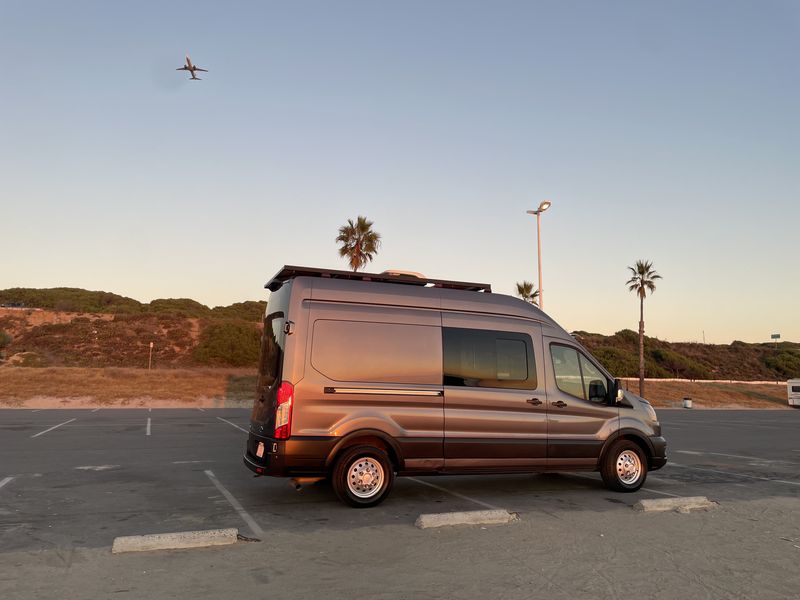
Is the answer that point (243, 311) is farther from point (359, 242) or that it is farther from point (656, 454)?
point (656, 454)

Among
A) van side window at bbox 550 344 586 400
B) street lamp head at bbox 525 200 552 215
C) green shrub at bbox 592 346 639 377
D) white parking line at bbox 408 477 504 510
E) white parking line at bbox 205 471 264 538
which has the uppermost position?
street lamp head at bbox 525 200 552 215

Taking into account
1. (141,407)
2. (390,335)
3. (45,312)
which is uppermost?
(45,312)

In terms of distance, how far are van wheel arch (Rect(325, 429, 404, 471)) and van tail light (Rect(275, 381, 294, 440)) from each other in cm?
60

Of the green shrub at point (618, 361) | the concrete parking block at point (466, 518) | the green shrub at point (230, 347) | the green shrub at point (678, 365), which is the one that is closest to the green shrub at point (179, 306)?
the green shrub at point (230, 347)

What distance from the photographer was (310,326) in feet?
24.2

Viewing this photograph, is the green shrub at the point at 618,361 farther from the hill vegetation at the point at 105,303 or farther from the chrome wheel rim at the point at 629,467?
the chrome wheel rim at the point at 629,467

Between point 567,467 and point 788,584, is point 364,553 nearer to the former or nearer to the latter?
point 788,584

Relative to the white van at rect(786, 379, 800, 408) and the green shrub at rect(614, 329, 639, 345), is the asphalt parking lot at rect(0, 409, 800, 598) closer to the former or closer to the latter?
the white van at rect(786, 379, 800, 408)

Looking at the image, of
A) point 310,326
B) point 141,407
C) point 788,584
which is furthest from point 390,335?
point 141,407

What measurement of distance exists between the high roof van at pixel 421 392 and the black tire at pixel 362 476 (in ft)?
0.05

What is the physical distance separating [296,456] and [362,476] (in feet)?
2.84

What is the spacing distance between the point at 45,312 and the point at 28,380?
39.5 metres

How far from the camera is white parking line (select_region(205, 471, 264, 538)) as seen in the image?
633 cm

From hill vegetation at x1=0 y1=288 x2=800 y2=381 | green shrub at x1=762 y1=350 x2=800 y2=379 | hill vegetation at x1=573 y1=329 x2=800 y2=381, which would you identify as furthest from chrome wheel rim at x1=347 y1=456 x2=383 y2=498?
green shrub at x1=762 y1=350 x2=800 y2=379
